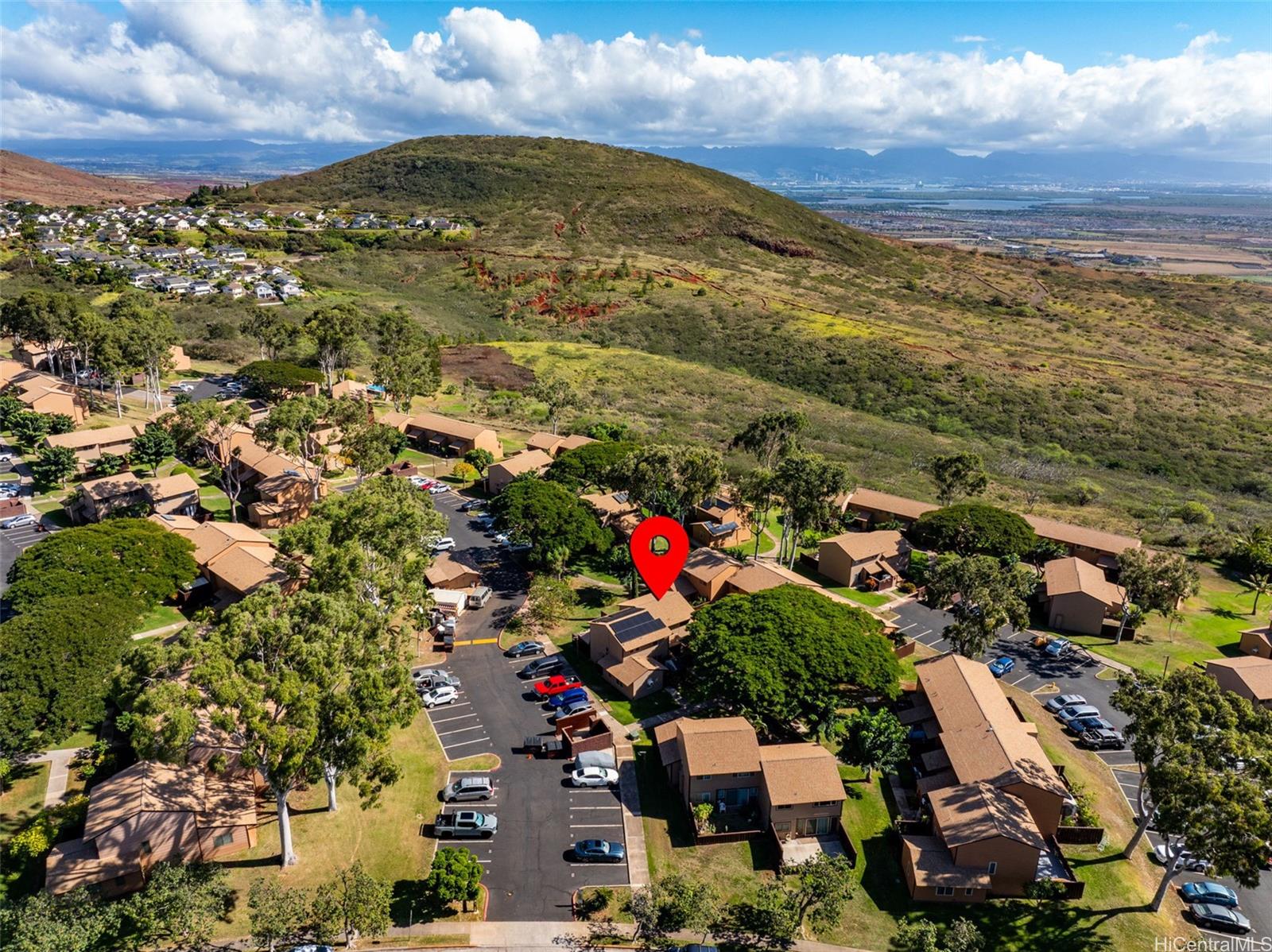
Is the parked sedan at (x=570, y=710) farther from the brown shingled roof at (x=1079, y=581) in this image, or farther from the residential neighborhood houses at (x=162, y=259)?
the residential neighborhood houses at (x=162, y=259)

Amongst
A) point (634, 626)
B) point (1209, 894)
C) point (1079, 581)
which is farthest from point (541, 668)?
point (1079, 581)

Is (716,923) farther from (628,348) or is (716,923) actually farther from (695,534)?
(628,348)

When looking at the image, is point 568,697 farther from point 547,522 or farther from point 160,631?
point 160,631

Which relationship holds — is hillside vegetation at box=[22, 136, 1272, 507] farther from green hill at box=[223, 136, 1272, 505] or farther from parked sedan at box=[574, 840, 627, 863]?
parked sedan at box=[574, 840, 627, 863]

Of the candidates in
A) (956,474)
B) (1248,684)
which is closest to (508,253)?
(956,474)

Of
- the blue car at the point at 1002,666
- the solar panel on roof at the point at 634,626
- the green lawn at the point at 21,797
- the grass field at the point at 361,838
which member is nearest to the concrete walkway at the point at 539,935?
the grass field at the point at 361,838

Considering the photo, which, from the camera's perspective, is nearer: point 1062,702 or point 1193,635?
point 1062,702
